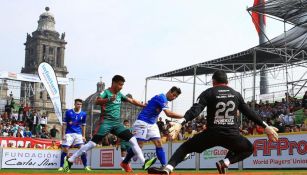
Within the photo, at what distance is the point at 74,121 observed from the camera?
50.6 feet

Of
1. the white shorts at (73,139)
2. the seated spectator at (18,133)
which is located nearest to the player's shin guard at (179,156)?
the white shorts at (73,139)

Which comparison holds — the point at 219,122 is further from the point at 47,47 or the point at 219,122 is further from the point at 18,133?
the point at 47,47

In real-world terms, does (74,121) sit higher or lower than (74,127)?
higher

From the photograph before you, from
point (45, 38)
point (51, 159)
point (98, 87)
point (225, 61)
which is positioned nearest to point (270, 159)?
point (51, 159)

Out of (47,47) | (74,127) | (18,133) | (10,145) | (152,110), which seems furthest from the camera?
(47,47)

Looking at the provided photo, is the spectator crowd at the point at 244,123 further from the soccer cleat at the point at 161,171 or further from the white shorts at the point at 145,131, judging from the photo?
the soccer cleat at the point at 161,171

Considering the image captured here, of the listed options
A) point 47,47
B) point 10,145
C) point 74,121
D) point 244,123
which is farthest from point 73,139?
point 47,47

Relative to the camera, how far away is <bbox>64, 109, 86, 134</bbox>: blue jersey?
1537 centimetres

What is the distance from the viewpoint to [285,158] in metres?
16.5

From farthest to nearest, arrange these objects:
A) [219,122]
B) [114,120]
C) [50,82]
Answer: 1. [50,82]
2. [114,120]
3. [219,122]

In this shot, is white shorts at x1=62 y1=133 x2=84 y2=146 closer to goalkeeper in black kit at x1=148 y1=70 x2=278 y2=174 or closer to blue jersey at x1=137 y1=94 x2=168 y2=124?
blue jersey at x1=137 y1=94 x2=168 y2=124

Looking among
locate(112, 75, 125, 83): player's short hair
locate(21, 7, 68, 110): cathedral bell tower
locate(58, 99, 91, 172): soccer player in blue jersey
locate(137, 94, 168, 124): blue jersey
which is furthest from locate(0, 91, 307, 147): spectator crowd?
locate(21, 7, 68, 110): cathedral bell tower

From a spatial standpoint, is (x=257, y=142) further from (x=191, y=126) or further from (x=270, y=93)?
(x=270, y=93)

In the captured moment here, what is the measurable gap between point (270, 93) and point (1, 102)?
3553 cm
